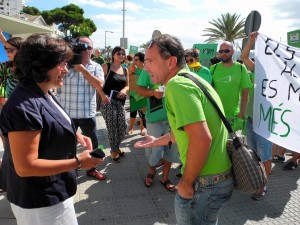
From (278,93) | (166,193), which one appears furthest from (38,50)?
(166,193)

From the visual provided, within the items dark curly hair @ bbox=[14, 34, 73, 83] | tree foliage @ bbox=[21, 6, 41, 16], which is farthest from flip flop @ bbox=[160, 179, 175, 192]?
tree foliage @ bbox=[21, 6, 41, 16]

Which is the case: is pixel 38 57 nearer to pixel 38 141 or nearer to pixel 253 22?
pixel 38 141

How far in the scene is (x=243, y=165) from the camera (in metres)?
1.66

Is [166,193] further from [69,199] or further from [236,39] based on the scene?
[236,39]

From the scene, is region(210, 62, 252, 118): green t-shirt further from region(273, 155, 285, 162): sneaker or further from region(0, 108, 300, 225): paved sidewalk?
region(273, 155, 285, 162): sneaker

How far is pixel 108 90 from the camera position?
14.5ft

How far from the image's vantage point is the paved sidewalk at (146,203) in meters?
3.04

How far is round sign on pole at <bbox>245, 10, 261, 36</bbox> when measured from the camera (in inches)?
146

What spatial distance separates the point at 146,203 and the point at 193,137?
2136mm

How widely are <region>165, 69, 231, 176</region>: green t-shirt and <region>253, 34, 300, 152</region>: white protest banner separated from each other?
3.92ft

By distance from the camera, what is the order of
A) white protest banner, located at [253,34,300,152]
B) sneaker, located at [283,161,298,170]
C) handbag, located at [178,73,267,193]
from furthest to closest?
1. sneaker, located at [283,161,298,170]
2. white protest banner, located at [253,34,300,152]
3. handbag, located at [178,73,267,193]

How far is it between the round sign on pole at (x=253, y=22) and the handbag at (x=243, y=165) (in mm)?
2490

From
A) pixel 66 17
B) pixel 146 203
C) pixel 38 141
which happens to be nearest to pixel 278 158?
pixel 146 203

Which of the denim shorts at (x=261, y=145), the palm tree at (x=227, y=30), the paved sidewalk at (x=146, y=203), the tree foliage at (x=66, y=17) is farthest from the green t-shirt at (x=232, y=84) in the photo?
the tree foliage at (x=66, y=17)
